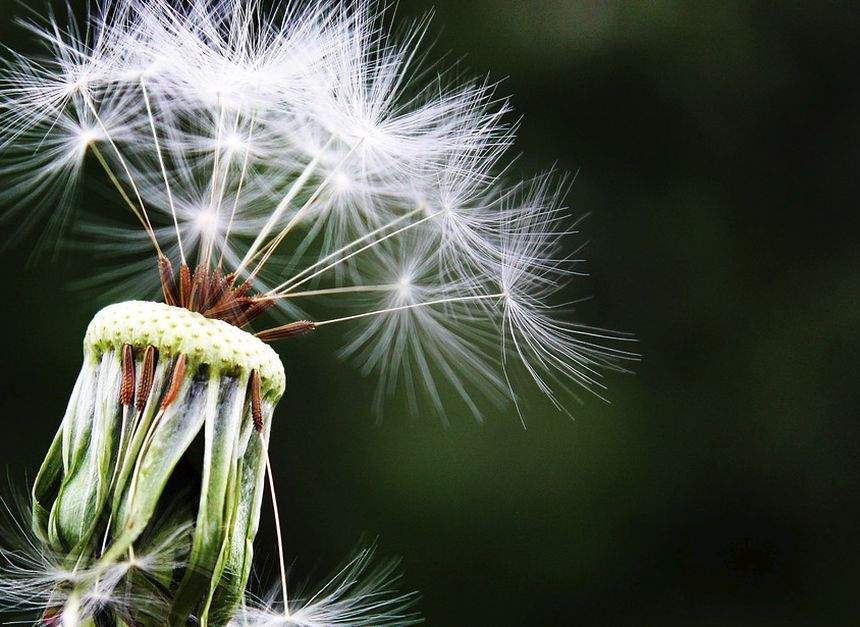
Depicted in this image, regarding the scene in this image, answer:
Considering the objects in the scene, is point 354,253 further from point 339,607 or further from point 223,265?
point 339,607

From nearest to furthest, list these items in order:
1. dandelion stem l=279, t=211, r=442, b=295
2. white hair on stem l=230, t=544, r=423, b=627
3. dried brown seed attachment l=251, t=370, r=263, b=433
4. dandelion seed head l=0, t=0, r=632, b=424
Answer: dried brown seed attachment l=251, t=370, r=263, b=433, dandelion stem l=279, t=211, r=442, b=295, white hair on stem l=230, t=544, r=423, b=627, dandelion seed head l=0, t=0, r=632, b=424

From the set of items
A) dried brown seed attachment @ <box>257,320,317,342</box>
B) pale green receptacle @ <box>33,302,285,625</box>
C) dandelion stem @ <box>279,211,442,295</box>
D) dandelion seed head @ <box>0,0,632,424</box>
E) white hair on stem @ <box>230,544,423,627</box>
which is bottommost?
white hair on stem @ <box>230,544,423,627</box>

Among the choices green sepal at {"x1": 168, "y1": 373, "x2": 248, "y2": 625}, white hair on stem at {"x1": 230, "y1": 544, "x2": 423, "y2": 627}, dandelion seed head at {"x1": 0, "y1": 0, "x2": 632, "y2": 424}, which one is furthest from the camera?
dandelion seed head at {"x1": 0, "y1": 0, "x2": 632, "y2": 424}

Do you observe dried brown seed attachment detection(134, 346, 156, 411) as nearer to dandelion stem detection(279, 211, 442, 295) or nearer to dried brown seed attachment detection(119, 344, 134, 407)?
dried brown seed attachment detection(119, 344, 134, 407)

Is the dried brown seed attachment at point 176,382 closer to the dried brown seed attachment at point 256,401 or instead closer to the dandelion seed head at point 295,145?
the dried brown seed attachment at point 256,401

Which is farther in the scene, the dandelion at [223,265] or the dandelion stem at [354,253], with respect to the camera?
the dandelion stem at [354,253]

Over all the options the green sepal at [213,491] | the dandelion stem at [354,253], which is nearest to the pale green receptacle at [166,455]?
the green sepal at [213,491]

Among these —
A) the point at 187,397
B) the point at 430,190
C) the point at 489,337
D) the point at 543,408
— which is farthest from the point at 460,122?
the point at 543,408

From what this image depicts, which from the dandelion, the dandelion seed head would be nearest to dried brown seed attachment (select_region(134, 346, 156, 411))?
the dandelion
